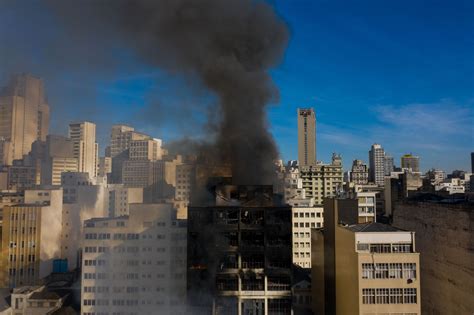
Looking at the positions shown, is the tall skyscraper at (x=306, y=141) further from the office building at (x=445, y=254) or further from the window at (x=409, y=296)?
the window at (x=409, y=296)

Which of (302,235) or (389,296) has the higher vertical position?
(302,235)

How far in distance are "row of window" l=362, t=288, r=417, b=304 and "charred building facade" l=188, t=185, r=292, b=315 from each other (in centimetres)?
405

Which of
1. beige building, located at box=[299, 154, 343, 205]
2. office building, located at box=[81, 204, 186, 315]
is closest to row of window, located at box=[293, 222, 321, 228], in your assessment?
office building, located at box=[81, 204, 186, 315]

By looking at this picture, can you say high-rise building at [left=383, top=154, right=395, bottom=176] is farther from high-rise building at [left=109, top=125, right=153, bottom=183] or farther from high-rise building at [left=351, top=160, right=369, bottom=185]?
high-rise building at [left=109, top=125, right=153, bottom=183]

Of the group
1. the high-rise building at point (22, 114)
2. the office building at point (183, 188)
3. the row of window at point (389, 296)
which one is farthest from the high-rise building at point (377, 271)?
the high-rise building at point (22, 114)

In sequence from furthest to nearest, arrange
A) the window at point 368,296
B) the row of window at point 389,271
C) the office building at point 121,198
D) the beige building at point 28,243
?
the beige building at point 28,243 < the office building at point 121,198 < the row of window at point 389,271 < the window at point 368,296

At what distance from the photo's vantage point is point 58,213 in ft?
102

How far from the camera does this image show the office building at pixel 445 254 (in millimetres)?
16938

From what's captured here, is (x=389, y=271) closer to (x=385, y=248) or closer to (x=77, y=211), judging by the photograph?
(x=385, y=248)

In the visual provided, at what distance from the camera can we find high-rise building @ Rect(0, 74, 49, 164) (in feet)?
55.2

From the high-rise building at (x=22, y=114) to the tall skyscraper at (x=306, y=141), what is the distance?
6173 cm

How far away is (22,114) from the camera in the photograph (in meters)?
18.7

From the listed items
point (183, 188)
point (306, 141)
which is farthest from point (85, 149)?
point (306, 141)

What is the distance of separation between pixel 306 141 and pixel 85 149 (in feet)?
171
